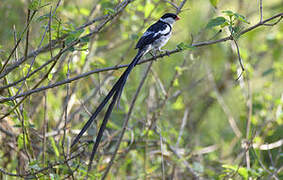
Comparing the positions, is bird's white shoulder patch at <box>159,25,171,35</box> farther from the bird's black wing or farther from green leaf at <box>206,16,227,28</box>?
green leaf at <box>206,16,227,28</box>

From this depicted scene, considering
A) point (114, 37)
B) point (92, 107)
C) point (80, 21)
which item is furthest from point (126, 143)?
point (114, 37)

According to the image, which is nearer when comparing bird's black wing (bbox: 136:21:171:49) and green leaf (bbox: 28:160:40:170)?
green leaf (bbox: 28:160:40:170)

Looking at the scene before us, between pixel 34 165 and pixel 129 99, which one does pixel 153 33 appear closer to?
pixel 129 99

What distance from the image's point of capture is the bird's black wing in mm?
2561

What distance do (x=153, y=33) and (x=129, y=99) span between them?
113cm

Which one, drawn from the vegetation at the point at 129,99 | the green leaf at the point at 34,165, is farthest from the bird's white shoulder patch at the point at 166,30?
the green leaf at the point at 34,165

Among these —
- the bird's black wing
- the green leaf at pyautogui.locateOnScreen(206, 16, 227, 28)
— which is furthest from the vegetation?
the bird's black wing

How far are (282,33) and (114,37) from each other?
2.10 metres

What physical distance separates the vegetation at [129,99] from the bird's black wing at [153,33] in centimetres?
12

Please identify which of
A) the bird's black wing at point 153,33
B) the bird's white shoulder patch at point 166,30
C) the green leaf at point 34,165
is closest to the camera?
the green leaf at point 34,165

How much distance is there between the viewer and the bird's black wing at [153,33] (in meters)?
2.56

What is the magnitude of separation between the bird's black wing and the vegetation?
120 millimetres

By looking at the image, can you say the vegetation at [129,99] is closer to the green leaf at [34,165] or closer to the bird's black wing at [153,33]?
the green leaf at [34,165]

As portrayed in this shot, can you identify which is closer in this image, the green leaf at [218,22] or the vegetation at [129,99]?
the green leaf at [218,22]
